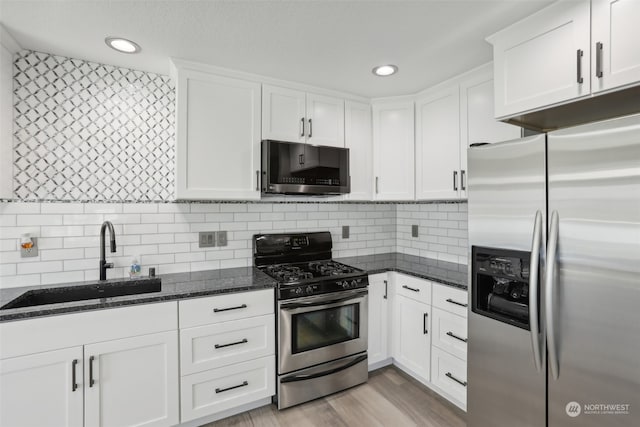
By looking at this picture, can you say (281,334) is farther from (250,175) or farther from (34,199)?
(34,199)

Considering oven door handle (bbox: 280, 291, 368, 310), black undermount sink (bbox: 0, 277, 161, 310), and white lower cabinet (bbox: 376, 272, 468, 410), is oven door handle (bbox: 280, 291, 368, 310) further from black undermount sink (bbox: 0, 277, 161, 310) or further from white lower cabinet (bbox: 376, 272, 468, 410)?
black undermount sink (bbox: 0, 277, 161, 310)

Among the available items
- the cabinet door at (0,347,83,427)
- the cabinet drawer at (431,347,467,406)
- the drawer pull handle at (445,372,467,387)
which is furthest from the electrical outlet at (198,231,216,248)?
the drawer pull handle at (445,372,467,387)

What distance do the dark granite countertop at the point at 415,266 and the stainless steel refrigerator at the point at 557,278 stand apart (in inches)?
20.8

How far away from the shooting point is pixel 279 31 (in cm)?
180

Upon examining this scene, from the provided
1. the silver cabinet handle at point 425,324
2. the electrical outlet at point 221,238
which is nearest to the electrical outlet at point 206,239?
the electrical outlet at point 221,238

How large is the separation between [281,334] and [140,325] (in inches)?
33.6

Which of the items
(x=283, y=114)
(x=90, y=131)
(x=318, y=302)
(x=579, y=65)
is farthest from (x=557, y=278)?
(x=90, y=131)

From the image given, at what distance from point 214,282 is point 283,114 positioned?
1338 mm

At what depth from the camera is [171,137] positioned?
245cm

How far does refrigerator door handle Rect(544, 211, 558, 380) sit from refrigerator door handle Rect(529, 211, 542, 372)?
4 cm

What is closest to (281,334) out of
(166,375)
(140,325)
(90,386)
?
(166,375)

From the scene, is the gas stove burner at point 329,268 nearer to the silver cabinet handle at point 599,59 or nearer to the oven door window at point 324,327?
the oven door window at point 324,327

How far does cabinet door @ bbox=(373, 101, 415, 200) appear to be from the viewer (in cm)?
277

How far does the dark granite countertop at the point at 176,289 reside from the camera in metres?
1.60
